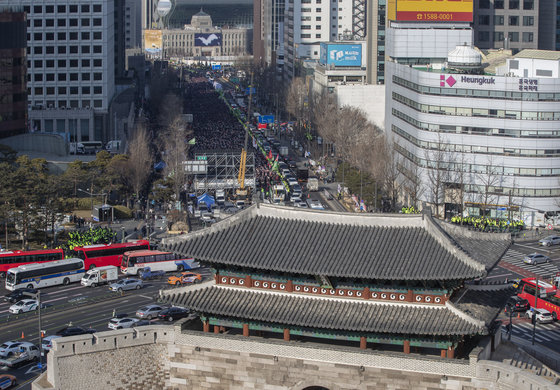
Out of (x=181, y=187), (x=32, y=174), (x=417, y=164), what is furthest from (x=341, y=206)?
(x=32, y=174)

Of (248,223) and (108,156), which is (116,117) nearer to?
(108,156)

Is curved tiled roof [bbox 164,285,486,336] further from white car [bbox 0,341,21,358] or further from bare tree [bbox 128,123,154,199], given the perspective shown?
bare tree [bbox 128,123,154,199]

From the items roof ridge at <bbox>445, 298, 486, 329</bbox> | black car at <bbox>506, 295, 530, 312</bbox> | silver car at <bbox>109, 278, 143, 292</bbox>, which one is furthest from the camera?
silver car at <bbox>109, 278, 143, 292</bbox>

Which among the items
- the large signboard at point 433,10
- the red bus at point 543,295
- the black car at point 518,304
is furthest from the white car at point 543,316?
the large signboard at point 433,10

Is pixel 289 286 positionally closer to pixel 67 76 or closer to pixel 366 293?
pixel 366 293

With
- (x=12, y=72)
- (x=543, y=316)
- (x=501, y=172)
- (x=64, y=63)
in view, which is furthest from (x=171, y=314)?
(x=64, y=63)

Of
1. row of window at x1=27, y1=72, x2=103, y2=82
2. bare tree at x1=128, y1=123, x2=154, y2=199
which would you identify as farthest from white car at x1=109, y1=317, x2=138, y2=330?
row of window at x1=27, y1=72, x2=103, y2=82
